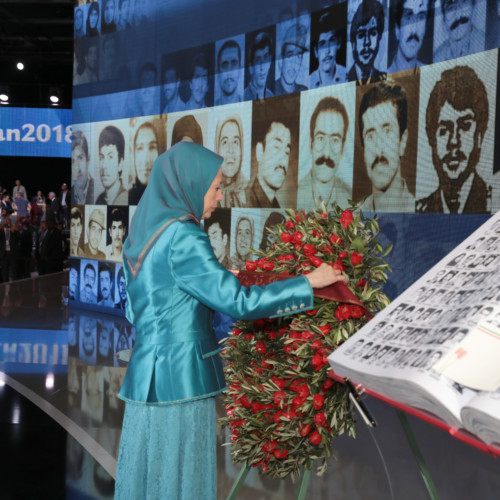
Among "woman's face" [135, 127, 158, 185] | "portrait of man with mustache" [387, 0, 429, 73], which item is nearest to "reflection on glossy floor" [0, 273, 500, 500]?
"woman's face" [135, 127, 158, 185]

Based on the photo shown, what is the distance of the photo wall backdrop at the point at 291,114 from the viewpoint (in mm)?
4688

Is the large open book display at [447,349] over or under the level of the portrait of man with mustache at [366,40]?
under

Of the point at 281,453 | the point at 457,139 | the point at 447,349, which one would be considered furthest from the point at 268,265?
the point at 457,139

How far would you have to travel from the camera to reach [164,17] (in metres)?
7.84

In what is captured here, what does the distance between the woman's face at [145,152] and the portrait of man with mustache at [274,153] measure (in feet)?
5.87

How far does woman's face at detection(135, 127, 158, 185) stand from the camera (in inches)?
315

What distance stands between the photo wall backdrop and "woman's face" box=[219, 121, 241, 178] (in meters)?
0.02

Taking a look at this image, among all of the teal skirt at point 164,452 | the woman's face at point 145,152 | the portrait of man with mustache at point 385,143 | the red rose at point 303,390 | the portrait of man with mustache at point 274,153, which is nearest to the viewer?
the teal skirt at point 164,452

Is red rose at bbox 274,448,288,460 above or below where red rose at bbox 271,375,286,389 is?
below

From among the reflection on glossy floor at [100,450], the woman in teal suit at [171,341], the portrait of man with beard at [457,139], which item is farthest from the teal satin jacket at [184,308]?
the portrait of man with beard at [457,139]

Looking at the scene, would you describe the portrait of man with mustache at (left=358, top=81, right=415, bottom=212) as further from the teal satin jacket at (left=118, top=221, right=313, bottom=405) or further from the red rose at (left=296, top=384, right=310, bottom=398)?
the teal satin jacket at (left=118, top=221, right=313, bottom=405)

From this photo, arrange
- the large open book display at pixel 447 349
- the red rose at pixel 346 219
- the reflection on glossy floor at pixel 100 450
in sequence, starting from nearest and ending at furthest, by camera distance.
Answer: the large open book display at pixel 447 349, the red rose at pixel 346 219, the reflection on glossy floor at pixel 100 450

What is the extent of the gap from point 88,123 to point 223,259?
3.30 m

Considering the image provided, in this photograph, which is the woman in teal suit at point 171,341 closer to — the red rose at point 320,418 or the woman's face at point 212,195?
the woman's face at point 212,195
